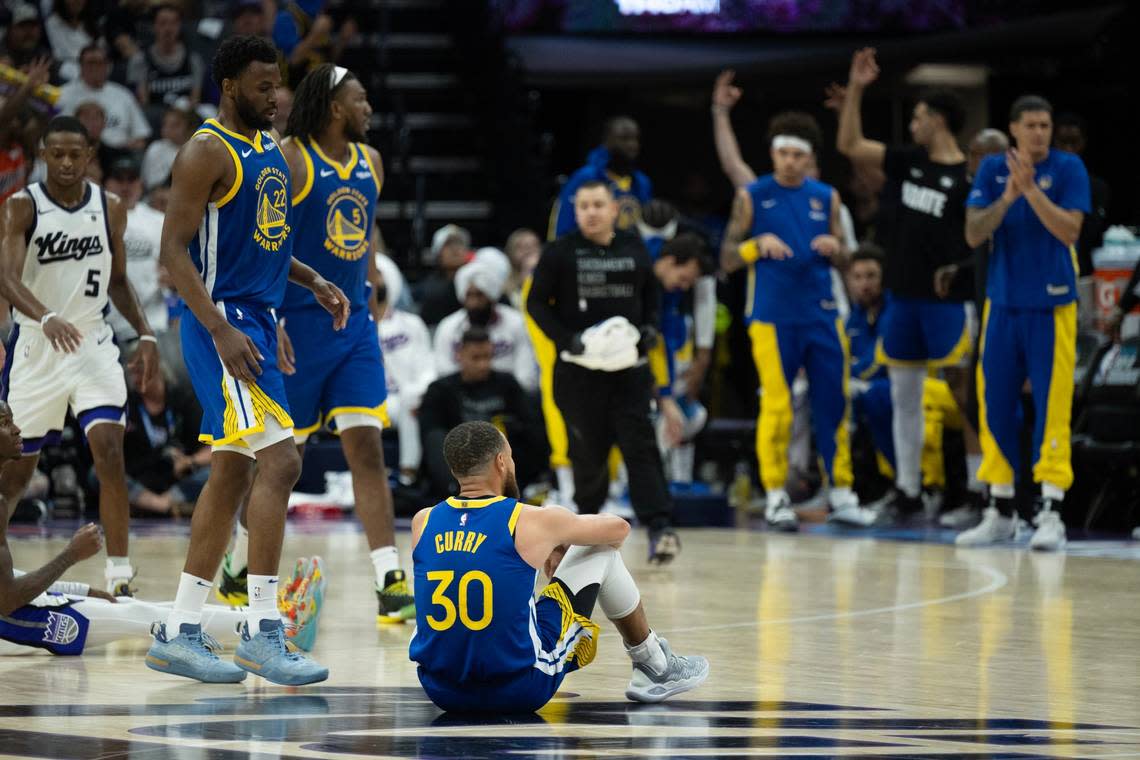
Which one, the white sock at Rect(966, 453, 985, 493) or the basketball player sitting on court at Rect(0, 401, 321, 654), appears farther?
the white sock at Rect(966, 453, 985, 493)

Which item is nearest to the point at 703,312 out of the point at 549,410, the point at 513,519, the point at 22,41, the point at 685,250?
the point at 685,250

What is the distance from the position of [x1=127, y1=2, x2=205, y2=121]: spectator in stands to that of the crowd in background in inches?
31.7

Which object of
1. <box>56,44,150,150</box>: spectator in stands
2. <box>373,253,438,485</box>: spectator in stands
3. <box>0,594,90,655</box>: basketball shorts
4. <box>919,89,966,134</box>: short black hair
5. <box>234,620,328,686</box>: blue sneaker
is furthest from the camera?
<box>56,44,150,150</box>: spectator in stands

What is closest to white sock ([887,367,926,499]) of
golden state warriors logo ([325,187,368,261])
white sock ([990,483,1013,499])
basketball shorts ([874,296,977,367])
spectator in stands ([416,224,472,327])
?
basketball shorts ([874,296,977,367])

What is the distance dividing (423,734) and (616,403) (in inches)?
171

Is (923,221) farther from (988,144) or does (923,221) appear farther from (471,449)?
(471,449)

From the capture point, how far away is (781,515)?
1065 cm

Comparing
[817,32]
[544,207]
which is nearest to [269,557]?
[544,207]

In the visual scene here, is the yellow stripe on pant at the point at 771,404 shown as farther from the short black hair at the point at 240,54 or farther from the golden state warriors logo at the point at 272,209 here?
the short black hair at the point at 240,54

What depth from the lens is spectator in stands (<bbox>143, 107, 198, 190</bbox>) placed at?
13461mm

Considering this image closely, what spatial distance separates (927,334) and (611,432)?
2.94 metres

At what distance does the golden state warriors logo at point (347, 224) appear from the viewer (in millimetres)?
6543

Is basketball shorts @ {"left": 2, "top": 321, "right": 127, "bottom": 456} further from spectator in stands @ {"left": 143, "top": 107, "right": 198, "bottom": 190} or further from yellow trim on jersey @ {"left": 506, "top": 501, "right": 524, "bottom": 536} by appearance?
spectator in stands @ {"left": 143, "top": 107, "right": 198, "bottom": 190}

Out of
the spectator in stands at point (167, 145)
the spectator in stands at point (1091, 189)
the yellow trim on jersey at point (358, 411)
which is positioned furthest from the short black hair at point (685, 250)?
the yellow trim on jersey at point (358, 411)
